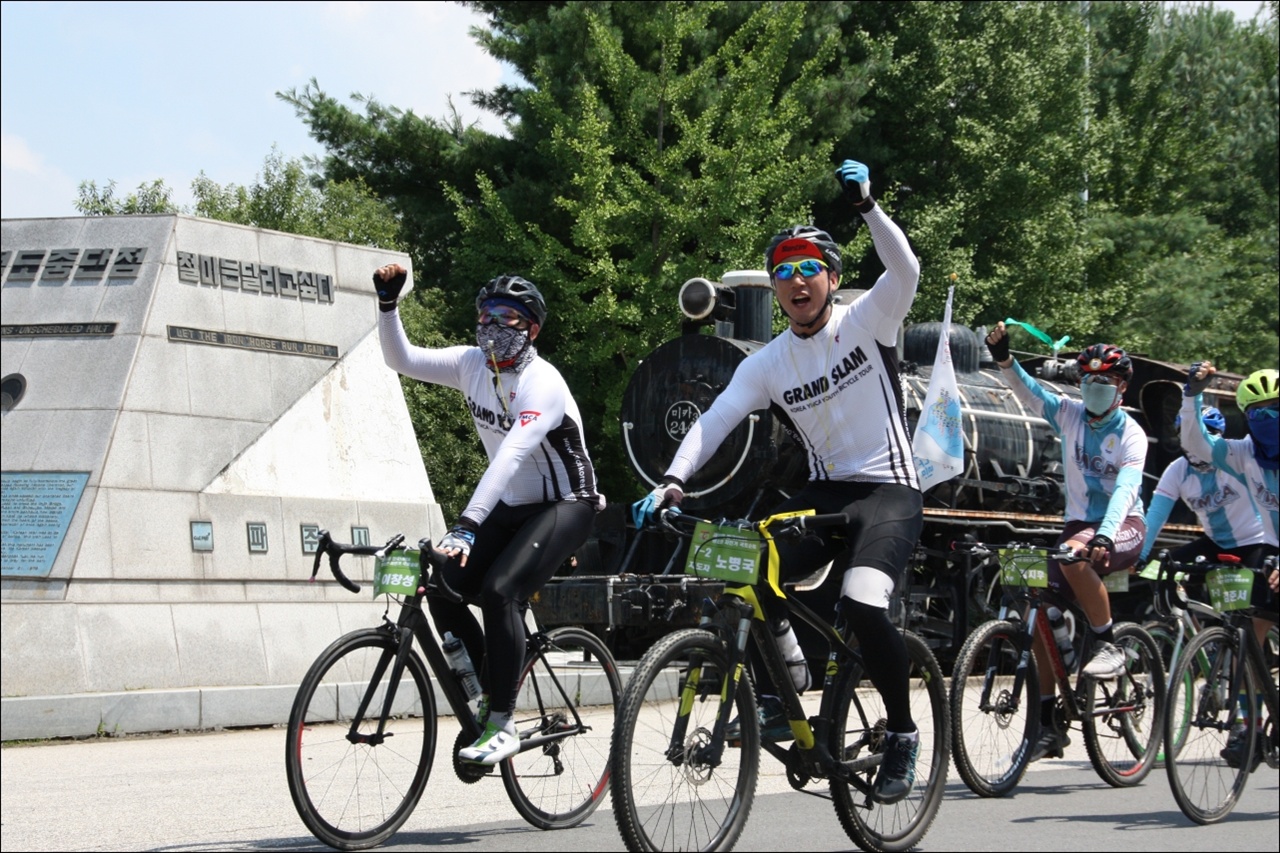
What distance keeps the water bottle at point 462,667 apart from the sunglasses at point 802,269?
5.88 ft

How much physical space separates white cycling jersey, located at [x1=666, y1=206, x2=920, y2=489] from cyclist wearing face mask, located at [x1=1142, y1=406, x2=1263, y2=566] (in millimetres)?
2977

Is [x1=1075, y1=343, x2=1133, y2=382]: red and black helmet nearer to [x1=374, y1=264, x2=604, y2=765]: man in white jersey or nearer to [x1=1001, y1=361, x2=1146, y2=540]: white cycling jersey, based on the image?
[x1=1001, y1=361, x2=1146, y2=540]: white cycling jersey

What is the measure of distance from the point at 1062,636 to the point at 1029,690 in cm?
31

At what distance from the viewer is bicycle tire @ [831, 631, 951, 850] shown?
5363 mm

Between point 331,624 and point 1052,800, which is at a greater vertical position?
point 331,624

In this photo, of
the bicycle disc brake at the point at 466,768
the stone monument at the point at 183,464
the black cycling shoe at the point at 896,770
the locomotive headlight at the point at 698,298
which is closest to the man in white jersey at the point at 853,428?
the black cycling shoe at the point at 896,770

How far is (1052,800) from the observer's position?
710 cm

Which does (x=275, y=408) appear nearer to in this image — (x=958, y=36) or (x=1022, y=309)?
(x=1022, y=309)

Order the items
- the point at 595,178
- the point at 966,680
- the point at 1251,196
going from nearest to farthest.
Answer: the point at 966,680 < the point at 595,178 < the point at 1251,196

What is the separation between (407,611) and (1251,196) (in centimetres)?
3860

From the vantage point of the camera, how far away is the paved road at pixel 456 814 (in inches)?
229

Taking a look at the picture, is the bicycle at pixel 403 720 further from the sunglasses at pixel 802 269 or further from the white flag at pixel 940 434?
the white flag at pixel 940 434

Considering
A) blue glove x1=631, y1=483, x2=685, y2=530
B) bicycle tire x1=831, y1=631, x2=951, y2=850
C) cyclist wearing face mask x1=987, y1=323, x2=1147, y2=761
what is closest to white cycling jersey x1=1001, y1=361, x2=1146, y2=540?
cyclist wearing face mask x1=987, y1=323, x2=1147, y2=761

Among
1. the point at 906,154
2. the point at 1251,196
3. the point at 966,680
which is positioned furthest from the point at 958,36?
the point at 966,680
